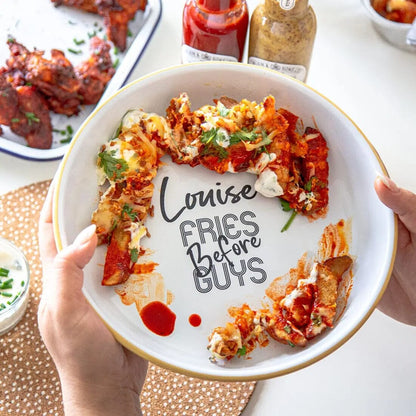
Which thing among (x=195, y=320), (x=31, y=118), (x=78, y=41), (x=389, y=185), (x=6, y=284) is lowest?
(x=6, y=284)

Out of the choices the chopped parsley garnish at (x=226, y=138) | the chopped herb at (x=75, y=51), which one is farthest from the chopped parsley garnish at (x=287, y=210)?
the chopped herb at (x=75, y=51)

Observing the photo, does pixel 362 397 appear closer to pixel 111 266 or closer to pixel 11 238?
pixel 111 266

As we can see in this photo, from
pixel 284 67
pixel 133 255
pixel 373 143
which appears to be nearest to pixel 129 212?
pixel 133 255

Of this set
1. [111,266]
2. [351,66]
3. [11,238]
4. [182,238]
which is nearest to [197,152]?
[182,238]

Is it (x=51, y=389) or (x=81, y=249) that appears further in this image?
(x=51, y=389)

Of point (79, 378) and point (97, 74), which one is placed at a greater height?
point (97, 74)

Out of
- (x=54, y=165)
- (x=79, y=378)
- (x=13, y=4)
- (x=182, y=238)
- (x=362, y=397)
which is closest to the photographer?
(x=79, y=378)

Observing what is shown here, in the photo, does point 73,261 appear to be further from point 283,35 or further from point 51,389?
point 283,35
